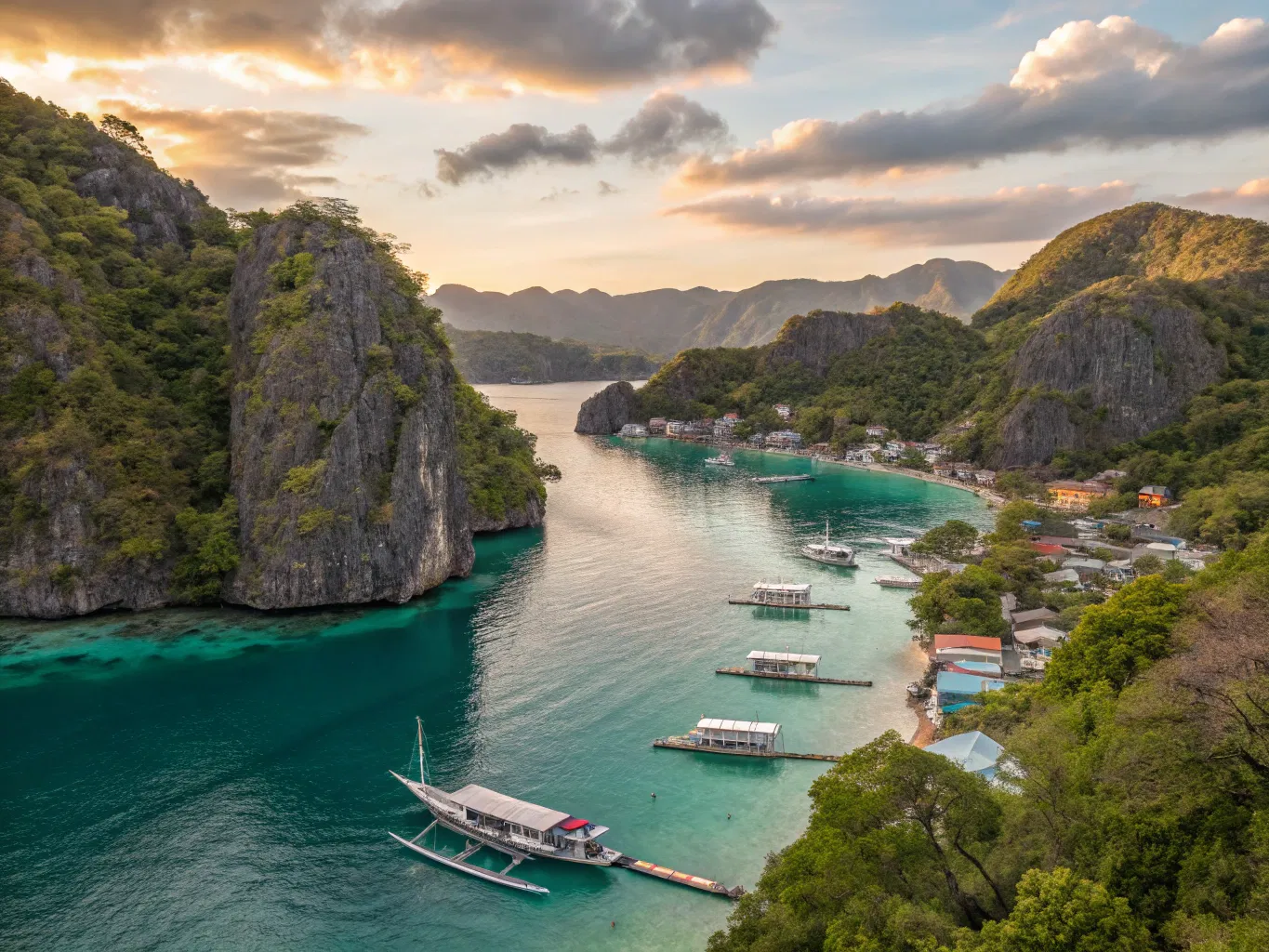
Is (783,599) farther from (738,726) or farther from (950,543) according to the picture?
(738,726)

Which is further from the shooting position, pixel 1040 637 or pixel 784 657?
pixel 1040 637

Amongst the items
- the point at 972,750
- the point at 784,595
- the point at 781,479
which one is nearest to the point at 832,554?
the point at 784,595

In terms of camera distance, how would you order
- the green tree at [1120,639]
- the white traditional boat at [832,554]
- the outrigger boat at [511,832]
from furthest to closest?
the white traditional boat at [832,554] < the outrigger boat at [511,832] < the green tree at [1120,639]

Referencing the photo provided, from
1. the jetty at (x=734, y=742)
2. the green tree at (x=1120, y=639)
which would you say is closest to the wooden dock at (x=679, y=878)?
the jetty at (x=734, y=742)

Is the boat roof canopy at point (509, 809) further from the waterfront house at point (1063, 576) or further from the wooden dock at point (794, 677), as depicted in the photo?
the waterfront house at point (1063, 576)

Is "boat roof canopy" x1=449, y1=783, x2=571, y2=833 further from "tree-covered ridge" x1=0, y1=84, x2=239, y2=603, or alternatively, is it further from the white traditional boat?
the white traditional boat

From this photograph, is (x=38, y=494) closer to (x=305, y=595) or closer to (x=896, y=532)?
(x=305, y=595)

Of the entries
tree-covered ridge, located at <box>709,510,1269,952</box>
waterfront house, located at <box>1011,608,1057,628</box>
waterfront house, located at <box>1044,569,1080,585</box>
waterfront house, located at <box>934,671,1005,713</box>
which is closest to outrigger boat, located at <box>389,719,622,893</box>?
tree-covered ridge, located at <box>709,510,1269,952</box>
